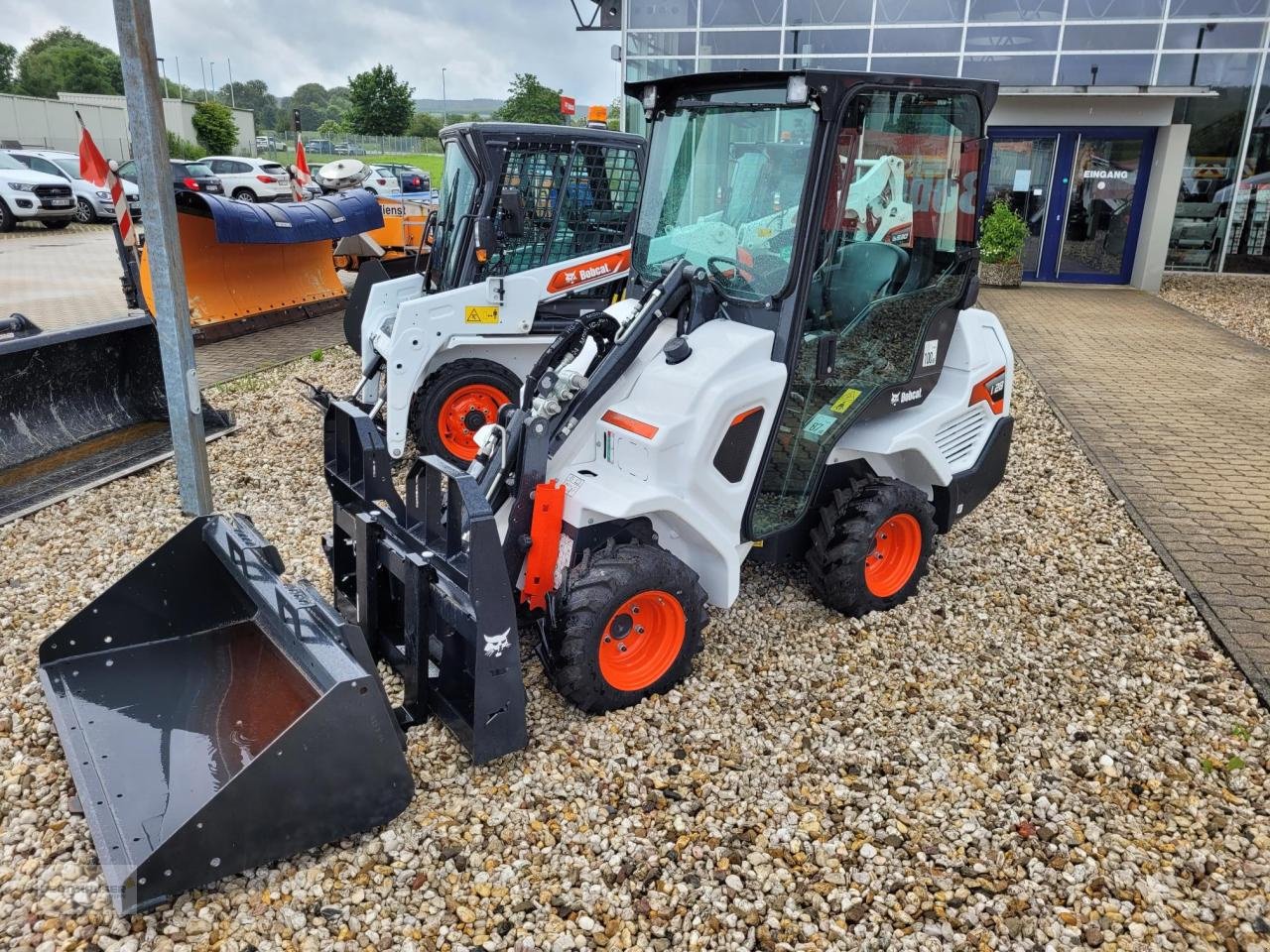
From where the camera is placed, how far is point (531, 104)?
137 feet

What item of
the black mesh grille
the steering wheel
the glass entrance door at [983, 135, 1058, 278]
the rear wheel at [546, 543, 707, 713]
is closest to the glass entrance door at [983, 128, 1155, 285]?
the glass entrance door at [983, 135, 1058, 278]

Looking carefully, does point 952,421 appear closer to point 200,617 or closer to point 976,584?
point 976,584

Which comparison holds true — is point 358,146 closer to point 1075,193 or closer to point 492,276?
point 1075,193

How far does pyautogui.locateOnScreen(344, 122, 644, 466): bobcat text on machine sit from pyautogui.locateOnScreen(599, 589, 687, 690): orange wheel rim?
3.02 m

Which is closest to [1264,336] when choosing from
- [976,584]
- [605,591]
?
[976,584]

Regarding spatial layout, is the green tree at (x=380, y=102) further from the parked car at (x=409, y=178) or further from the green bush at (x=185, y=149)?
the parked car at (x=409, y=178)

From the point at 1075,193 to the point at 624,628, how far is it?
47.7ft

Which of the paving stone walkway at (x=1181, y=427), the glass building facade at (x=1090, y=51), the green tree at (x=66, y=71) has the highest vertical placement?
the green tree at (x=66, y=71)

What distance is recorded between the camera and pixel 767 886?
9.51 feet

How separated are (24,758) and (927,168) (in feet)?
13.7

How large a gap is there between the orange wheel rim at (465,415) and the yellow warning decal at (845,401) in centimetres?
311

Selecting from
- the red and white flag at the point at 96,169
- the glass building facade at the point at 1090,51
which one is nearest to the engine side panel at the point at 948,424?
the red and white flag at the point at 96,169

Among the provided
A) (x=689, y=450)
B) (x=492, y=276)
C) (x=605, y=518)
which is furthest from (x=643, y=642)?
(x=492, y=276)

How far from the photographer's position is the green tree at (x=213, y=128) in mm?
41219
